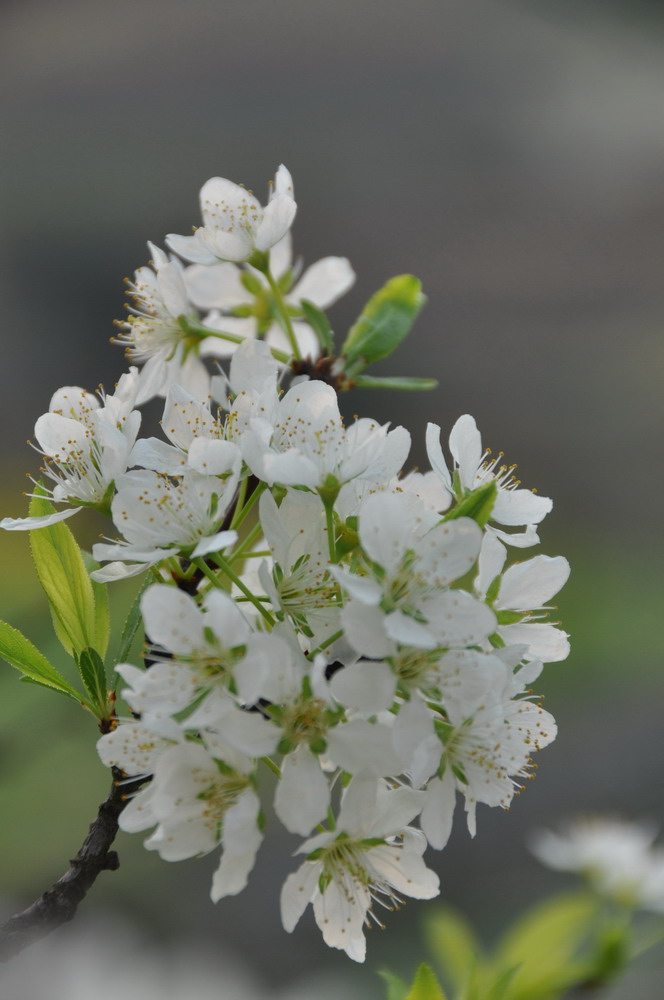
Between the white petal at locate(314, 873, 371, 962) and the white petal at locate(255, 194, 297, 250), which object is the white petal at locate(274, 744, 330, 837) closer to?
the white petal at locate(314, 873, 371, 962)

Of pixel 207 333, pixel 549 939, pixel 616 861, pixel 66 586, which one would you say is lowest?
pixel 616 861

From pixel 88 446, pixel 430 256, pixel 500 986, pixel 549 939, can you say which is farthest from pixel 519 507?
pixel 430 256

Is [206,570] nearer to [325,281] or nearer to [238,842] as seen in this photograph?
[238,842]

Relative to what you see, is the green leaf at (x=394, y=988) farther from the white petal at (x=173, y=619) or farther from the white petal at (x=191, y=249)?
the white petal at (x=191, y=249)

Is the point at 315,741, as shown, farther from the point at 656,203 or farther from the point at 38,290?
the point at 656,203

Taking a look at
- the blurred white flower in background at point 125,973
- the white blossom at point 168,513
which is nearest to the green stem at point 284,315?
the white blossom at point 168,513

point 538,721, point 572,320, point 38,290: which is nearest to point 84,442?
point 538,721
